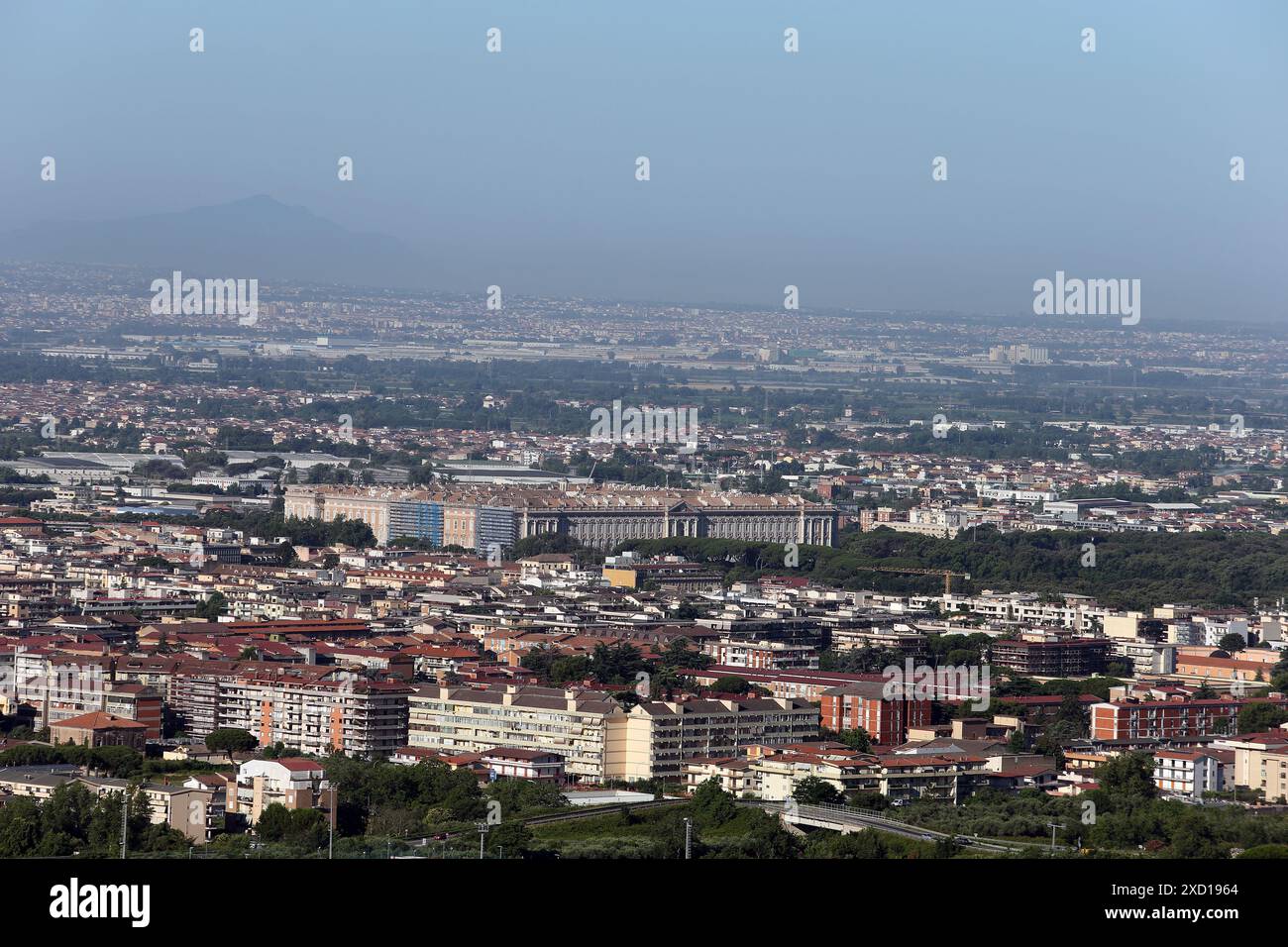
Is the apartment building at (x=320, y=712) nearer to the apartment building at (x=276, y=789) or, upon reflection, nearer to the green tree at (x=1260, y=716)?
the apartment building at (x=276, y=789)

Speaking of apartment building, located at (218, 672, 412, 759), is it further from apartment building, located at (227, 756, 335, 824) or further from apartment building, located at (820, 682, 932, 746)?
apartment building, located at (820, 682, 932, 746)

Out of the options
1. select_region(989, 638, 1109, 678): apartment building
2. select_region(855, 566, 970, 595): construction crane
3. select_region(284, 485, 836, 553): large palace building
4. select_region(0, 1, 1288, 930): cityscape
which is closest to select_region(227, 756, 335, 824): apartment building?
select_region(0, 1, 1288, 930): cityscape

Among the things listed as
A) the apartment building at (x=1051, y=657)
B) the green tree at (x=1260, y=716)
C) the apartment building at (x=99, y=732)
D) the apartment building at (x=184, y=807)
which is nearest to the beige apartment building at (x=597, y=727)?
the apartment building at (x=99, y=732)

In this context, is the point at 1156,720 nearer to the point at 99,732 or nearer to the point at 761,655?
the point at 761,655

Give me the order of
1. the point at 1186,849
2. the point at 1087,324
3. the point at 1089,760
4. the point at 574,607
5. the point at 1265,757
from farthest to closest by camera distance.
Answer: the point at 1087,324, the point at 574,607, the point at 1089,760, the point at 1265,757, the point at 1186,849
